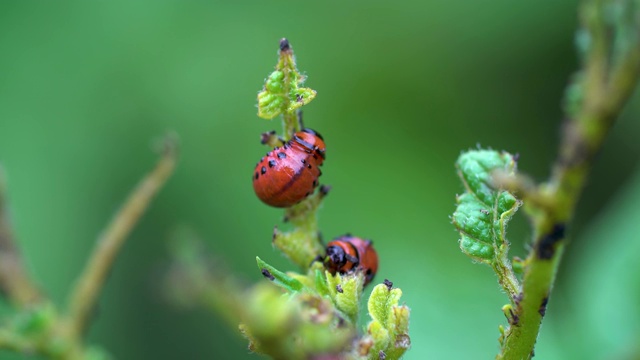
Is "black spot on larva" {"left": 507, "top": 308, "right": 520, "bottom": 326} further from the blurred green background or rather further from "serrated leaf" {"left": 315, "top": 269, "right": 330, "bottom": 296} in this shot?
the blurred green background

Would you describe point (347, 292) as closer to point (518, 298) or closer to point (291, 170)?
point (518, 298)

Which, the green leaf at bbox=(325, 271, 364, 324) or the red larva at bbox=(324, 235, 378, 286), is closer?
the green leaf at bbox=(325, 271, 364, 324)

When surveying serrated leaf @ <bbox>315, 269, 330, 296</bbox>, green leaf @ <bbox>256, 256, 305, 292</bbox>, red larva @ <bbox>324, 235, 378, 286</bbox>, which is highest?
red larva @ <bbox>324, 235, 378, 286</bbox>

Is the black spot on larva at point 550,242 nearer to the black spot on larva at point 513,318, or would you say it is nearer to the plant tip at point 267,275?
the black spot on larva at point 513,318

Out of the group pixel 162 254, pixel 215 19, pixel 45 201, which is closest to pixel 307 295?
pixel 162 254

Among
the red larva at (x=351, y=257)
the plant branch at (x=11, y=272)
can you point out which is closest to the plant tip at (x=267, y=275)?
the red larva at (x=351, y=257)

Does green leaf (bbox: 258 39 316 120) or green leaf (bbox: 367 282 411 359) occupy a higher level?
green leaf (bbox: 258 39 316 120)

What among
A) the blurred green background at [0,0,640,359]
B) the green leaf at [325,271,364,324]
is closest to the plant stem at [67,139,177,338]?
the green leaf at [325,271,364,324]

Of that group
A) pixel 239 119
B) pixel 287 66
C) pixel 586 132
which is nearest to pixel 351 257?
pixel 287 66
